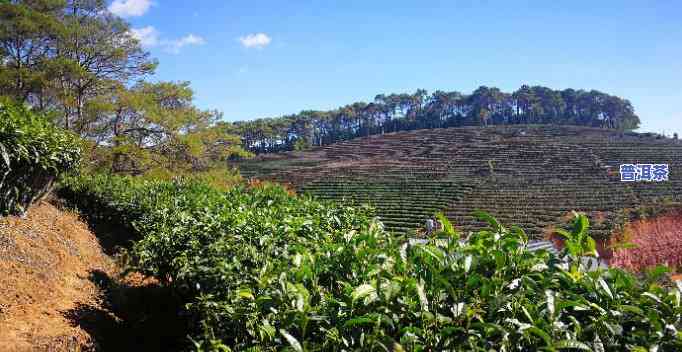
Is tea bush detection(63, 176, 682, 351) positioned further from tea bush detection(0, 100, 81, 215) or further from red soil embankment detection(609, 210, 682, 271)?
Answer: red soil embankment detection(609, 210, 682, 271)

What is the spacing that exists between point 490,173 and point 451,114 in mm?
49192

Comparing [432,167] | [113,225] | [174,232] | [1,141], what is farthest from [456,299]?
[432,167]

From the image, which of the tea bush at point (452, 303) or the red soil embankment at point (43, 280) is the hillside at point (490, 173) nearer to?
the red soil embankment at point (43, 280)

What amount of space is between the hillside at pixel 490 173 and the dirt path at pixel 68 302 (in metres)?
15.3

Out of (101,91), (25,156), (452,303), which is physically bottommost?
(452,303)

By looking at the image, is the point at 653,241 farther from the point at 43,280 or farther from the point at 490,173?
the point at 43,280

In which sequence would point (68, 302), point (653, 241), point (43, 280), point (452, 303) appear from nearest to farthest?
point (452, 303) < point (68, 302) < point (43, 280) < point (653, 241)

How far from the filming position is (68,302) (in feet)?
15.1

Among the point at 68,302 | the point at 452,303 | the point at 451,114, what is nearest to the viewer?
the point at 452,303

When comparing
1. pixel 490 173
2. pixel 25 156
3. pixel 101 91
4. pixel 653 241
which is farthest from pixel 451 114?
pixel 25 156

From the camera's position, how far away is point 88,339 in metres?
3.75

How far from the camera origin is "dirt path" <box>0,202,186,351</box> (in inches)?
146

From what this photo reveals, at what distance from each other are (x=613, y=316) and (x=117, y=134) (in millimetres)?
17343

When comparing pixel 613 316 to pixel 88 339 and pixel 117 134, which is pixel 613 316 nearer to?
pixel 88 339
